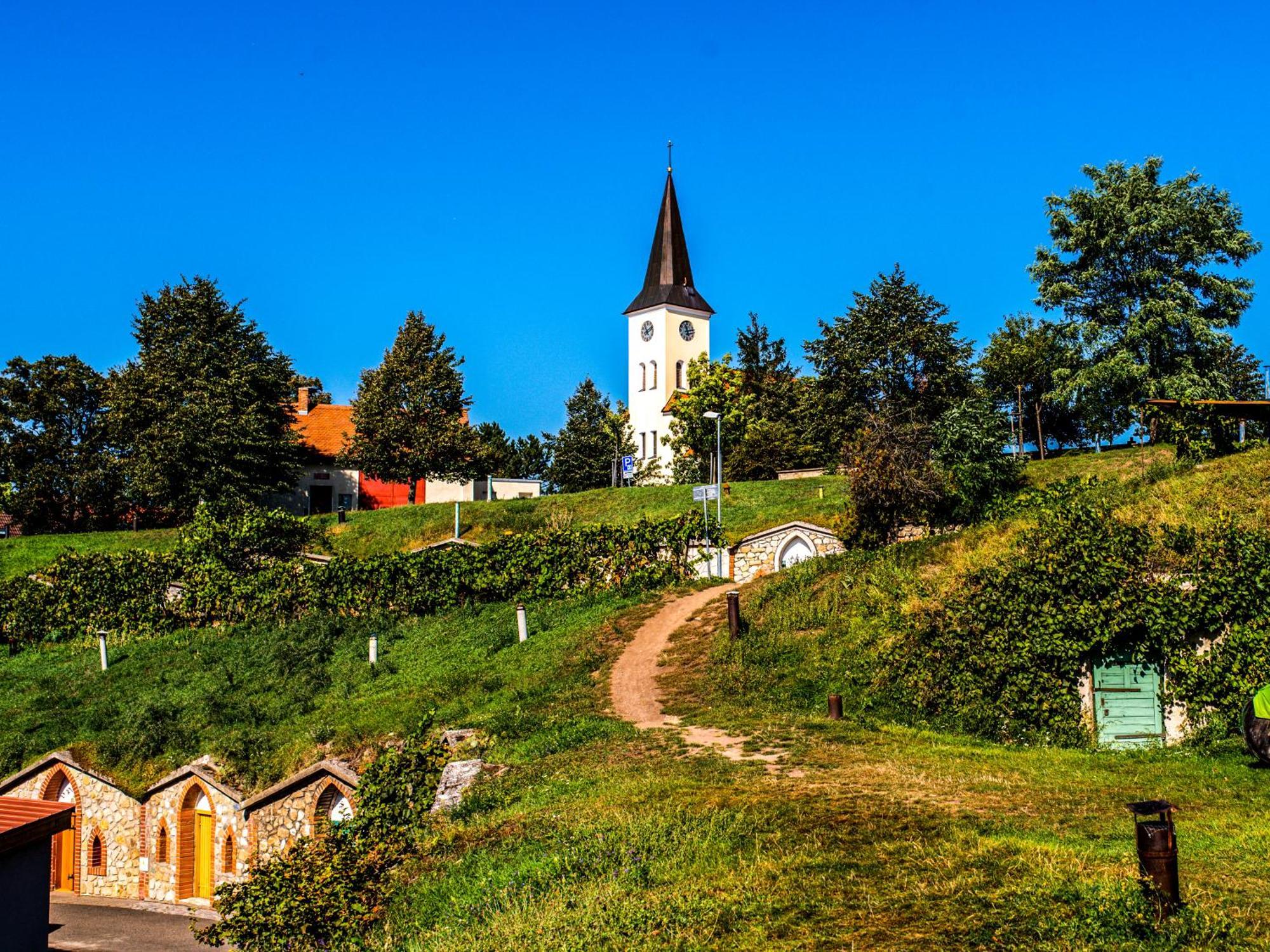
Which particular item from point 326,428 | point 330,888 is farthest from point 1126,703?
point 326,428

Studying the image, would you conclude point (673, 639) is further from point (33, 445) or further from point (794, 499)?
point (33, 445)

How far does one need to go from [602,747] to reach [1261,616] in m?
10.3

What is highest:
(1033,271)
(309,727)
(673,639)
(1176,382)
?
(1033,271)

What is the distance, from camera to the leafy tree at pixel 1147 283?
4369cm

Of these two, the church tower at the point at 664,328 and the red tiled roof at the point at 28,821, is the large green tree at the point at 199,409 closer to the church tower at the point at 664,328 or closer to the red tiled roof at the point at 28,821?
the church tower at the point at 664,328

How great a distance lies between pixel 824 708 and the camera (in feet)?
64.3

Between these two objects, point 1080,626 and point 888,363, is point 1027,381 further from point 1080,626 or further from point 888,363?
point 1080,626

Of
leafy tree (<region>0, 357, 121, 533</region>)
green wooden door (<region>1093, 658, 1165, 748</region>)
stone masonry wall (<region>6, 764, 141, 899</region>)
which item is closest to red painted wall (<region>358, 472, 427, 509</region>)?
leafy tree (<region>0, 357, 121, 533</region>)

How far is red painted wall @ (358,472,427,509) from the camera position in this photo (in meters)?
62.1

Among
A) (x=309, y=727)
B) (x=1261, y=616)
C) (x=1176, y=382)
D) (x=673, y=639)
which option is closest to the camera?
(x=1261, y=616)

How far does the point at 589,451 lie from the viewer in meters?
77.4

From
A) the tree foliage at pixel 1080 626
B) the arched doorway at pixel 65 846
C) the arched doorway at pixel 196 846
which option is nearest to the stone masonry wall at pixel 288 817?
the arched doorway at pixel 196 846

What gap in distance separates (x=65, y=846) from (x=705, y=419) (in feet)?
149

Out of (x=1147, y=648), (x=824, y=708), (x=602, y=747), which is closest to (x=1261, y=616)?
(x=1147, y=648)
